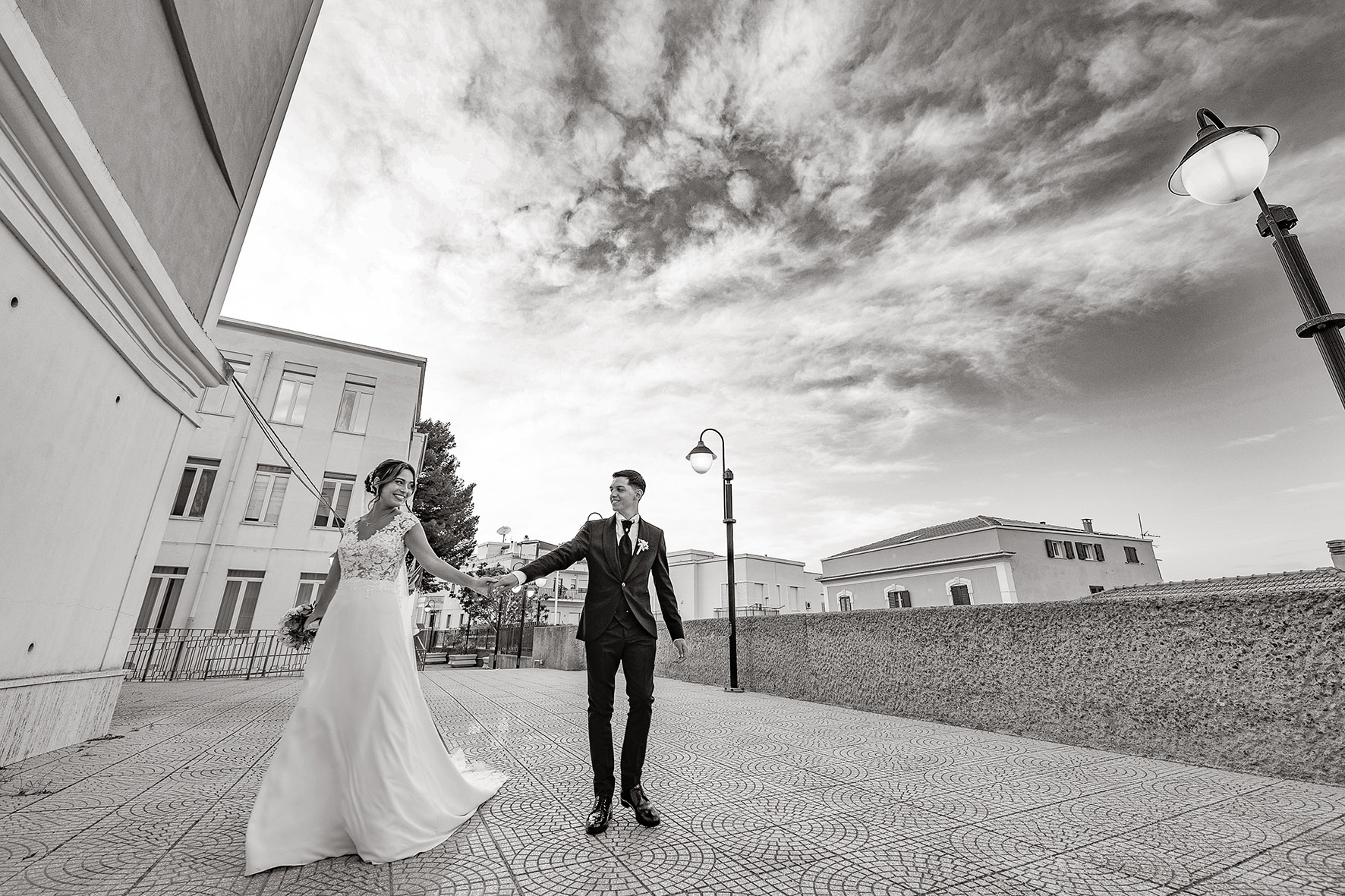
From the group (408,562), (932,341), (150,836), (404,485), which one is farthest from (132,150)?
(932,341)

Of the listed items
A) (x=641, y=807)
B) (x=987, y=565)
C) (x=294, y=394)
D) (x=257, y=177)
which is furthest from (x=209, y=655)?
(x=987, y=565)

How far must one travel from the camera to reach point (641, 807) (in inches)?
118

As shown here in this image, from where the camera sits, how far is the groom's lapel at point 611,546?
3449 mm

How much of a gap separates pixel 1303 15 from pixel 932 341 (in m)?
12.5

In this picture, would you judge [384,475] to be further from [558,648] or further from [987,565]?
[987,565]

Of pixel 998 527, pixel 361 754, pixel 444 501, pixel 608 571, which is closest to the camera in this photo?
pixel 361 754

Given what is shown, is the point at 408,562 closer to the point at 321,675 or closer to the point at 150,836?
the point at 321,675

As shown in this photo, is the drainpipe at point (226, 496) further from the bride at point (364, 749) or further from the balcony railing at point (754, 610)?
the balcony railing at point (754, 610)

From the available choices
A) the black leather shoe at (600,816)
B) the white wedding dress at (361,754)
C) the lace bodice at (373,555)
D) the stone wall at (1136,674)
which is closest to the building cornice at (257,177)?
the lace bodice at (373,555)

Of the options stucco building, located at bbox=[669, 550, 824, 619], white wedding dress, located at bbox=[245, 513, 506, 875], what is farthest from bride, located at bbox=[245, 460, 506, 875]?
stucco building, located at bbox=[669, 550, 824, 619]

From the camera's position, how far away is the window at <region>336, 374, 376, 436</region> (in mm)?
19047

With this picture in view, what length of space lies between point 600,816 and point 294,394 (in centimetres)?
2152

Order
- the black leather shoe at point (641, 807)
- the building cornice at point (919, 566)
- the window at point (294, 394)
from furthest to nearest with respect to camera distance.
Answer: the building cornice at point (919, 566) → the window at point (294, 394) → the black leather shoe at point (641, 807)

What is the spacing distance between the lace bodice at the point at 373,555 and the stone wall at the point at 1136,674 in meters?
6.40
